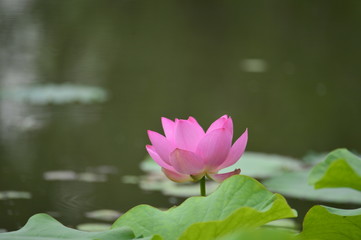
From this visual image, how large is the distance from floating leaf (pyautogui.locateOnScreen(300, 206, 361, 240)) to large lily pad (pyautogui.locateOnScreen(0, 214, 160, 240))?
0.88 feet

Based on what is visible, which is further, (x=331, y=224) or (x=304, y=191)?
(x=304, y=191)

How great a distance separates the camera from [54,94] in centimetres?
343

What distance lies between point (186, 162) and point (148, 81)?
302 cm

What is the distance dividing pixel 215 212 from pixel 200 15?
218 inches

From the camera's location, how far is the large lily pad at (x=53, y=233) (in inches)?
35.5

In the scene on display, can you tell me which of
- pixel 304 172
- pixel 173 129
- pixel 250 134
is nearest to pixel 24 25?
pixel 250 134

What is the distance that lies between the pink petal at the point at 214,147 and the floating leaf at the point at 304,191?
3.51ft

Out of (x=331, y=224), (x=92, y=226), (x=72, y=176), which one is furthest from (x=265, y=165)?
(x=331, y=224)

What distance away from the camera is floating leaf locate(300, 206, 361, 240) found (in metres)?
1.03

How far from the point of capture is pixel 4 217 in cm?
189

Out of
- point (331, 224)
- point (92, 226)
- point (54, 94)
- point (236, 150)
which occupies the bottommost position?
point (92, 226)

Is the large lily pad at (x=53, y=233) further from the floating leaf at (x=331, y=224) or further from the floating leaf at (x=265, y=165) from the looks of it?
the floating leaf at (x=265, y=165)

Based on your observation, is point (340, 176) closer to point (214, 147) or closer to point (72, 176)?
point (214, 147)

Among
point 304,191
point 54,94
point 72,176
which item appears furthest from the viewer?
point 54,94
